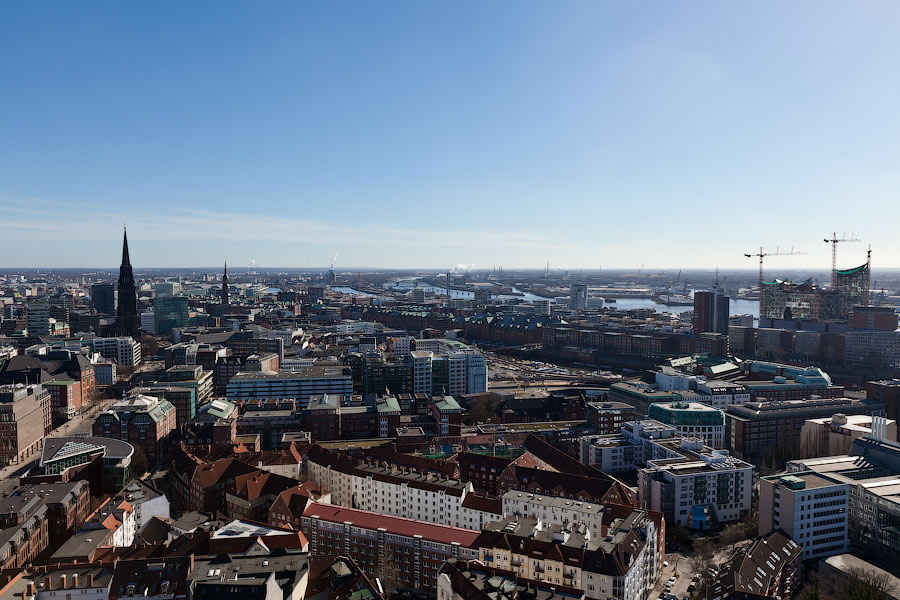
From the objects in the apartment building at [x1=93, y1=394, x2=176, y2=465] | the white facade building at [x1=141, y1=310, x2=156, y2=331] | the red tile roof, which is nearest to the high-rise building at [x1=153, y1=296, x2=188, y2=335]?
the white facade building at [x1=141, y1=310, x2=156, y2=331]

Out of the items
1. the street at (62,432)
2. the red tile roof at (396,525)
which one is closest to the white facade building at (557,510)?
the red tile roof at (396,525)

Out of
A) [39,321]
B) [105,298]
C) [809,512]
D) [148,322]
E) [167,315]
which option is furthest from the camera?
[105,298]

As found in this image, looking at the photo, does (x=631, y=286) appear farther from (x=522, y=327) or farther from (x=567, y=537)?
(x=567, y=537)

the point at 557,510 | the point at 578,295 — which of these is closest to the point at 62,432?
the point at 557,510

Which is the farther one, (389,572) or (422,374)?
(422,374)

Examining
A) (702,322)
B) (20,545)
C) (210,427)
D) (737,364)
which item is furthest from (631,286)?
(20,545)

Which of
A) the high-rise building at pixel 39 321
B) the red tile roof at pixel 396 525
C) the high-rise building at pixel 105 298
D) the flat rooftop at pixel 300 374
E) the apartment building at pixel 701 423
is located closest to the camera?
the red tile roof at pixel 396 525

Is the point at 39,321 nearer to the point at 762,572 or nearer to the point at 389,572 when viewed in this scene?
the point at 389,572

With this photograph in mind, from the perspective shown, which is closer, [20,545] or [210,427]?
[20,545]

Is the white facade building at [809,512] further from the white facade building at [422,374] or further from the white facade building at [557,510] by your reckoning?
the white facade building at [422,374]
